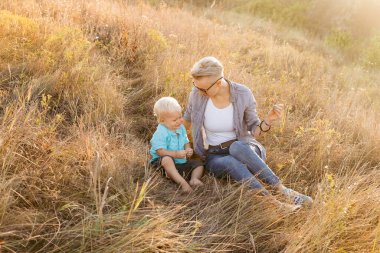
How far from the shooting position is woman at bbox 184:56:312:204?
10.3 ft

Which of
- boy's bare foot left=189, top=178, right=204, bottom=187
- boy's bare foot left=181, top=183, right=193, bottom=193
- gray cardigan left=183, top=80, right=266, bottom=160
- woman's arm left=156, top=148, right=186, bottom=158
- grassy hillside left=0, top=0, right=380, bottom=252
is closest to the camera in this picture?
grassy hillside left=0, top=0, right=380, bottom=252

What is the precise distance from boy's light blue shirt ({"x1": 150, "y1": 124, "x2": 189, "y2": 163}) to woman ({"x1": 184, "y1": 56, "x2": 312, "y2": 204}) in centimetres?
18

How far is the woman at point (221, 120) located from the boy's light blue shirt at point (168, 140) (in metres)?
0.18

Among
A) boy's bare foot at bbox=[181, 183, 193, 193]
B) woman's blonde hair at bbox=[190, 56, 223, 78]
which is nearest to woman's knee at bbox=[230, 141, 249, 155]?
boy's bare foot at bbox=[181, 183, 193, 193]

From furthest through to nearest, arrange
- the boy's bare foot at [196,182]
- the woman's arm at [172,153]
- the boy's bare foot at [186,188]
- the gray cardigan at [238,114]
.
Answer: the gray cardigan at [238,114] < the woman's arm at [172,153] < the boy's bare foot at [196,182] < the boy's bare foot at [186,188]

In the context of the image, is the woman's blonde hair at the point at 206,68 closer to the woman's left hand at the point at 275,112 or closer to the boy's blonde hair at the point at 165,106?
the boy's blonde hair at the point at 165,106

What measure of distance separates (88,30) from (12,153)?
309 centimetres

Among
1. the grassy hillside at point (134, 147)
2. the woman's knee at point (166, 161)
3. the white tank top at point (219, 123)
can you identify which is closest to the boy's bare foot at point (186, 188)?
the grassy hillside at point (134, 147)

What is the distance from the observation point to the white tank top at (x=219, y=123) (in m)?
3.38

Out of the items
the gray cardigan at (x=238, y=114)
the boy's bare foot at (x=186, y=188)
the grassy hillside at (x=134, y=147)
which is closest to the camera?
the grassy hillside at (x=134, y=147)

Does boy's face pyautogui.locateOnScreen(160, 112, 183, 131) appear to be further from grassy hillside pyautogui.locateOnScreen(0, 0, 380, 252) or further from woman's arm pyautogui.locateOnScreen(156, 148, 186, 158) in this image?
grassy hillside pyautogui.locateOnScreen(0, 0, 380, 252)

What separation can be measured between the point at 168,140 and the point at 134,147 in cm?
30

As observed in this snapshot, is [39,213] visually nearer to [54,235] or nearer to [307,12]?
[54,235]

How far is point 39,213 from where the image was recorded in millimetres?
2066
